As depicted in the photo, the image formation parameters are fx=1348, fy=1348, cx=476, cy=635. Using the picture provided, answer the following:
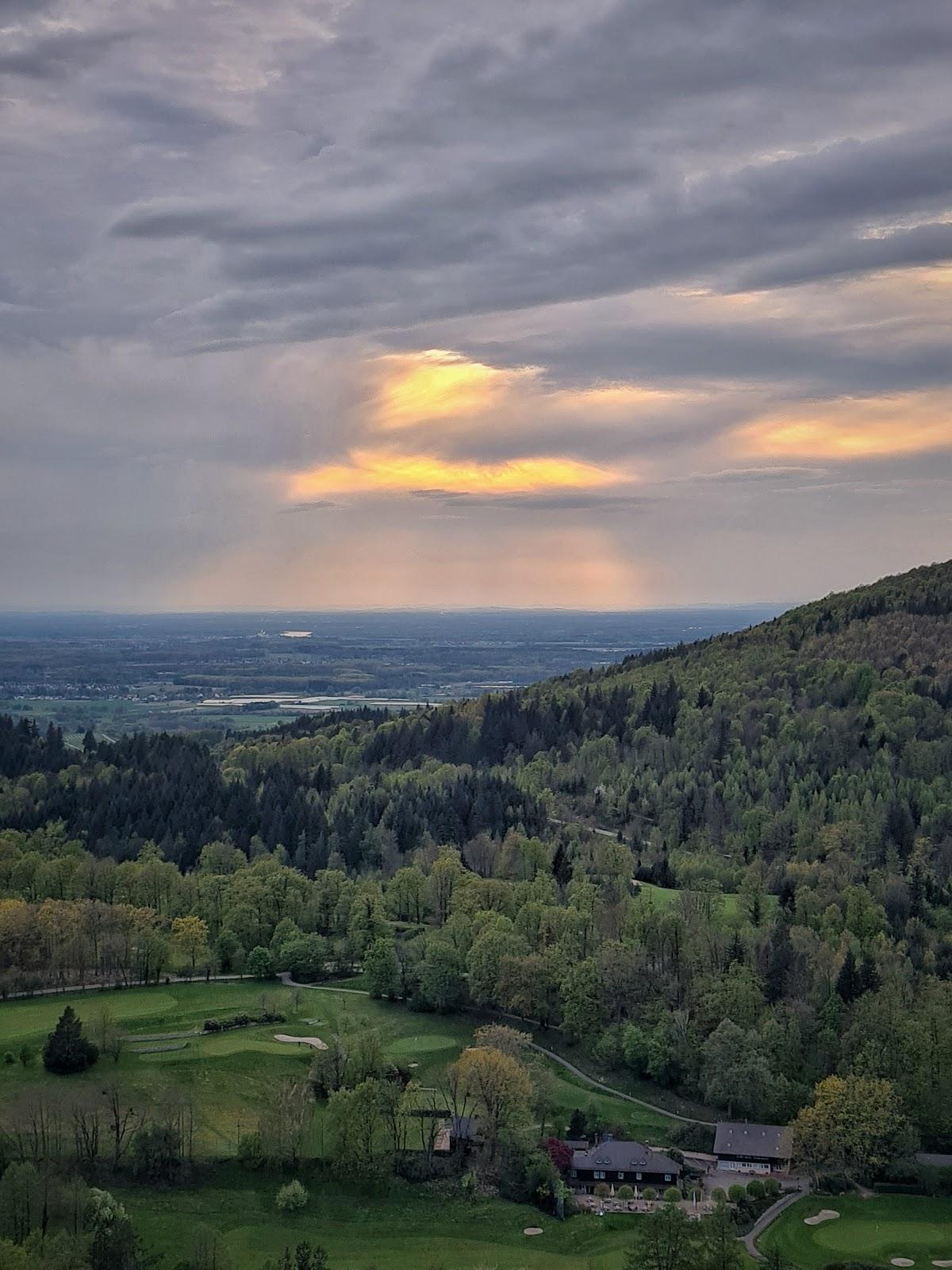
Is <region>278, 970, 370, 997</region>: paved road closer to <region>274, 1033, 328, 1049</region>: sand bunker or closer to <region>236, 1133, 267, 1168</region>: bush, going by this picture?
<region>274, 1033, 328, 1049</region>: sand bunker

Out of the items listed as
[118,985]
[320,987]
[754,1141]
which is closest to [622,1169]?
[754,1141]

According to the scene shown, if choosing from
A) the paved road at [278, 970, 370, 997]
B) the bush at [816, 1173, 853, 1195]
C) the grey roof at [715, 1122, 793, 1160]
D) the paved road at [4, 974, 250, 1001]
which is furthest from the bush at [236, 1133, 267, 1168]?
the bush at [816, 1173, 853, 1195]

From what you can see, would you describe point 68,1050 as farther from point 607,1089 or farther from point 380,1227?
point 607,1089

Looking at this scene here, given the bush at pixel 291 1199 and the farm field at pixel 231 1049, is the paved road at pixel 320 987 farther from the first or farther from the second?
the bush at pixel 291 1199

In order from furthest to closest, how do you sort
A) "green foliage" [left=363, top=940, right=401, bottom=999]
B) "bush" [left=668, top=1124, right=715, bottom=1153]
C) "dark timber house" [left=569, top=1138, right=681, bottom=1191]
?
"green foliage" [left=363, top=940, right=401, bottom=999] < "bush" [left=668, top=1124, right=715, bottom=1153] < "dark timber house" [left=569, top=1138, right=681, bottom=1191]

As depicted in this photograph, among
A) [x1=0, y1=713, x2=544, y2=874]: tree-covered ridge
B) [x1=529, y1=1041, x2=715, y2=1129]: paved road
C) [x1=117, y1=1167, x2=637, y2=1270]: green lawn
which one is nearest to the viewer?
[x1=117, y1=1167, x2=637, y2=1270]: green lawn

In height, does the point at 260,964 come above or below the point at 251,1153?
above

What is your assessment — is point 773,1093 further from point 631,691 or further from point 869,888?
point 631,691
